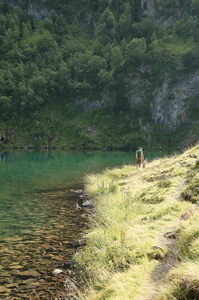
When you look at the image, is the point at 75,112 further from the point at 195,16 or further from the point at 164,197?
the point at 164,197

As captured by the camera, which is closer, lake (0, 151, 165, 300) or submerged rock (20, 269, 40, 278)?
lake (0, 151, 165, 300)

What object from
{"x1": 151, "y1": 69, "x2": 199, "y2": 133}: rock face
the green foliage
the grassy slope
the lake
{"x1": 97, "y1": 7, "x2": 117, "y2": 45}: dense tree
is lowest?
the lake

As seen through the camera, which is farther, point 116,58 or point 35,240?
point 116,58

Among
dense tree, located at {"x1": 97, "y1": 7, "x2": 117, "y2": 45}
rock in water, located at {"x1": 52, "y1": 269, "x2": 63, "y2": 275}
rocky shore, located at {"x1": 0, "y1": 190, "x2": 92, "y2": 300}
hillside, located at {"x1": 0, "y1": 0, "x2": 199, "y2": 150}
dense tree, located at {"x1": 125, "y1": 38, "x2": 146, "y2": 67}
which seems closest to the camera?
rocky shore, located at {"x1": 0, "y1": 190, "x2": 92, "y2": 300}

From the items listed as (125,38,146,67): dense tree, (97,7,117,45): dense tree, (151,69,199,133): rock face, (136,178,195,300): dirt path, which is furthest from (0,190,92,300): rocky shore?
(97,7,117,45): dense tree

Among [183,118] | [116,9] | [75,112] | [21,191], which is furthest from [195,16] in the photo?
[21,191]

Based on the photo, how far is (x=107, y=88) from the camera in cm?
14275

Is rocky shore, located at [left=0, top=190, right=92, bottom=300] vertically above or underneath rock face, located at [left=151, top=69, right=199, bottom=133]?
underneath

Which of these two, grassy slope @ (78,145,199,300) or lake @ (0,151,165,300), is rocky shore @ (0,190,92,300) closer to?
lake @ (0,151,165,300)

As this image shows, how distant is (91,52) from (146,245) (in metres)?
163

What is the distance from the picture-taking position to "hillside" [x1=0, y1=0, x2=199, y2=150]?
122625mm

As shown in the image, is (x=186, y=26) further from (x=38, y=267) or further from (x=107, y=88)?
(x=38, y=267)

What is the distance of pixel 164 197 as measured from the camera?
1227 centimetres

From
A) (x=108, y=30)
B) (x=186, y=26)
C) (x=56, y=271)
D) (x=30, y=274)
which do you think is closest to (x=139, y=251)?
(x=56, y=271)
